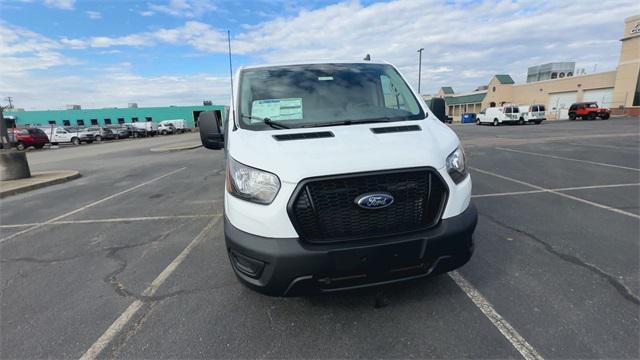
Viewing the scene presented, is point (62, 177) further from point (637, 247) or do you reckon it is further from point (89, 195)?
point (637, 247)

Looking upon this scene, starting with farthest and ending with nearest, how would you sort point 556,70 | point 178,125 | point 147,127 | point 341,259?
point 556,70, point 178,125, point 147,127, point 341,259

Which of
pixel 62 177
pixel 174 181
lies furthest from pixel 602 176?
pixel 62 177

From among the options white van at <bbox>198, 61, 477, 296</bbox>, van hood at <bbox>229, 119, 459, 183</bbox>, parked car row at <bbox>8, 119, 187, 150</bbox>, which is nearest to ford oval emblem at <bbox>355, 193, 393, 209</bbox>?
white van at <bbox>198, 61, 477, 296</bbox>

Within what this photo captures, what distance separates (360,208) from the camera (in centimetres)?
225

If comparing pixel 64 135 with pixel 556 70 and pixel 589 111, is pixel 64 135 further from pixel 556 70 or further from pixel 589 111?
pixel 556 70

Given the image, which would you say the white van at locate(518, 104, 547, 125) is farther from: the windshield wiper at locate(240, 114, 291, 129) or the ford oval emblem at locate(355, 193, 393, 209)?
the ford oval emblem at locate(355, 193, 393, 209)

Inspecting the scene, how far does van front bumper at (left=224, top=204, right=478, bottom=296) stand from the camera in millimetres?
2170

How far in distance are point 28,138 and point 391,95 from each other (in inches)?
1305

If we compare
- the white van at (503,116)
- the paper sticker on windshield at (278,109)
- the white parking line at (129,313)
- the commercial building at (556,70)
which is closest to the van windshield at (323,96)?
the paper sticker on windshield at (278,109)

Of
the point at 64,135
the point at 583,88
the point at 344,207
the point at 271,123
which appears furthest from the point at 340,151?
the point at 583,88

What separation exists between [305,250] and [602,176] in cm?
864

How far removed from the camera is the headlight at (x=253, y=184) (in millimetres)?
2260

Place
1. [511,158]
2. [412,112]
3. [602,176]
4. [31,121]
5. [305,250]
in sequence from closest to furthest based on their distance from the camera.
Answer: [305,250] → [412,112] → [602,176] → [511,158] → [31,121]

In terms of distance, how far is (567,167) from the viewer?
901 cm
